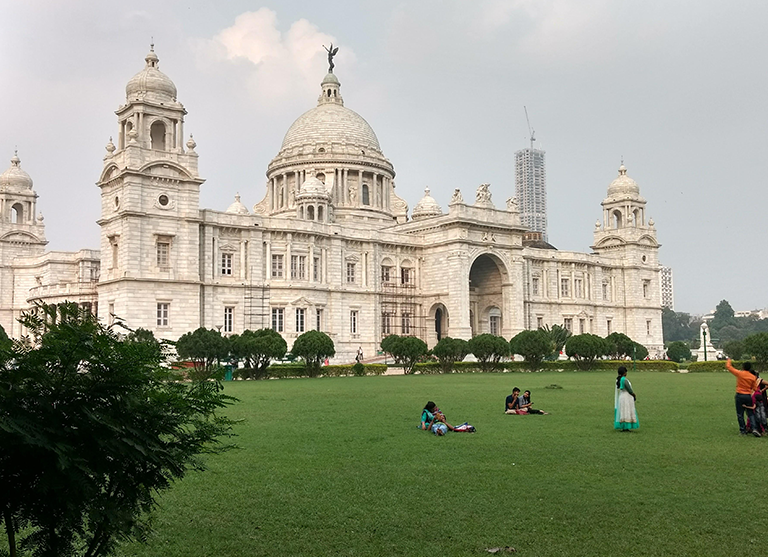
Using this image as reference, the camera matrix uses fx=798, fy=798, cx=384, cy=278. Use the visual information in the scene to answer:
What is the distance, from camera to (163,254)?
47531mm

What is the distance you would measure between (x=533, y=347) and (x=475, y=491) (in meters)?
35.1

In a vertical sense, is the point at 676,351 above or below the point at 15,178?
below

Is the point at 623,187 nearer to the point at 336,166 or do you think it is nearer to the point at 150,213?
the point at 336,166

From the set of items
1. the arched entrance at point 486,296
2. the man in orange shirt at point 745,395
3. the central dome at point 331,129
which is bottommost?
the man in orange shirt at point 745,395

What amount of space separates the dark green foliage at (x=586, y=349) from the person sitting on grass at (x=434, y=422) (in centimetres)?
3018

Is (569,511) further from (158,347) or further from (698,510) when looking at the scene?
(158,347)

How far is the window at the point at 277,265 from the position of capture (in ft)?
178

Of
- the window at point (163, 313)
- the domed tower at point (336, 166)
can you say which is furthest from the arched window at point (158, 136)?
the domed tower at point (336, 166)

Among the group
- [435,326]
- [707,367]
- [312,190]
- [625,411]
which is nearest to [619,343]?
[707,367]

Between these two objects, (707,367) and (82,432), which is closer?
(82,432)

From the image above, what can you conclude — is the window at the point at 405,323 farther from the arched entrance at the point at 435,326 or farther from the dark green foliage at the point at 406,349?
the dark green foliage at the point at 406,349

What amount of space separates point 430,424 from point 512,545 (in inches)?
333

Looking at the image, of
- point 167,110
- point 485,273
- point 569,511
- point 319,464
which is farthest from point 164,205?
point 569,511

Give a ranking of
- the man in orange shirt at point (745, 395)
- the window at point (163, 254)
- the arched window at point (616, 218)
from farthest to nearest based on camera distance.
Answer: the arched window at point (616, 218) < the window at point (163, 254) < the man in orange shirt at point (745, 395)
